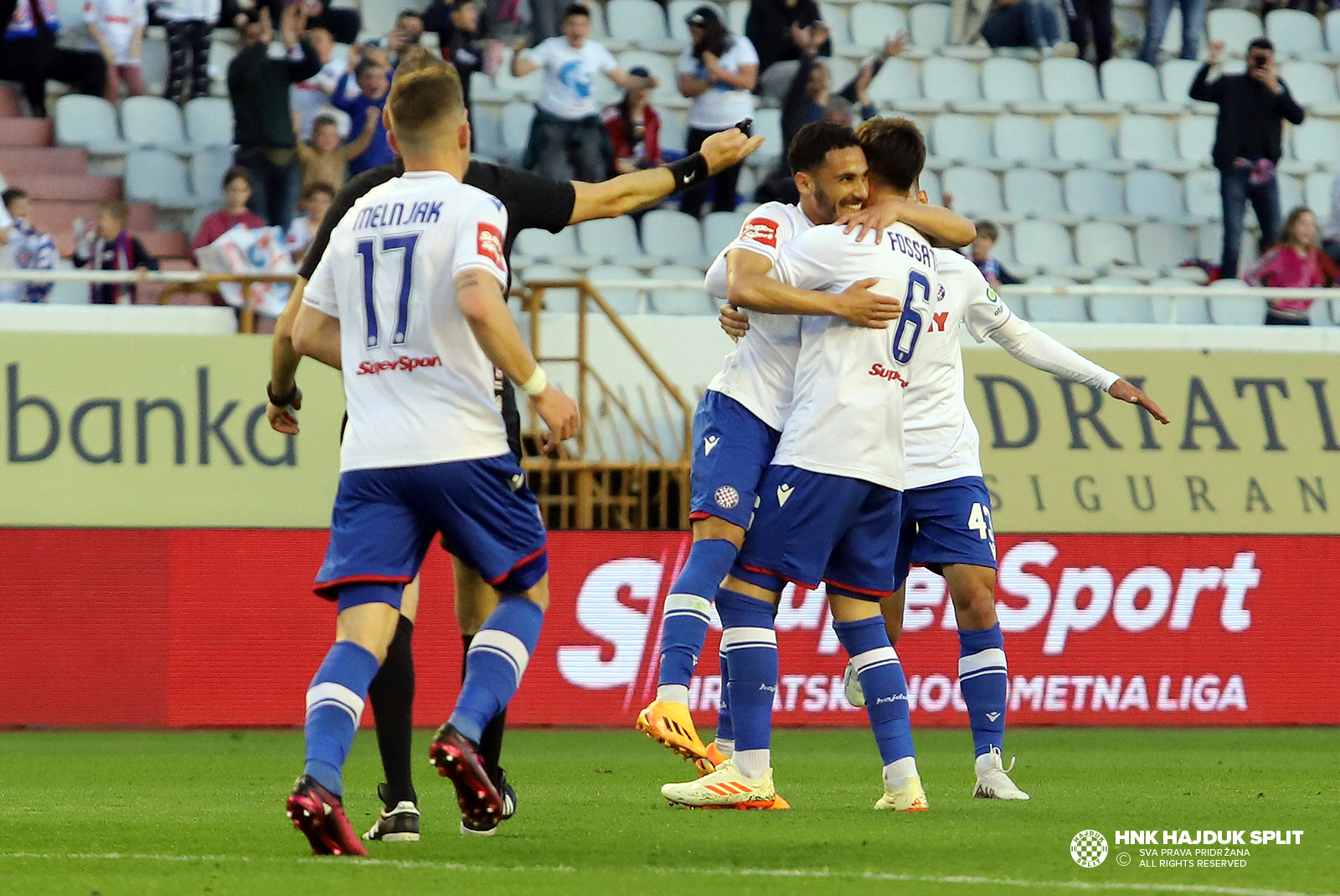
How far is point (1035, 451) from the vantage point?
1277cm

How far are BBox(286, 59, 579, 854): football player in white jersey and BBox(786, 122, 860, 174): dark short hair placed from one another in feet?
5.09

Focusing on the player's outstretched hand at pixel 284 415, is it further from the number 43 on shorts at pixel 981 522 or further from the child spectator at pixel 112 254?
the child spectator at pixel 112 254

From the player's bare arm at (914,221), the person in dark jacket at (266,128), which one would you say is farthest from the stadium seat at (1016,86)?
the player's bare arm at (914,221)

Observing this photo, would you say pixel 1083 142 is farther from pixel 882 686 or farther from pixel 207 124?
pixel 882 686

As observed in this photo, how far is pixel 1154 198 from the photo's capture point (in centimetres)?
1656

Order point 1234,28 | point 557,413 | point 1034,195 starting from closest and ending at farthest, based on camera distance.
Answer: point 557,413
point 1034,195
point 1234,28

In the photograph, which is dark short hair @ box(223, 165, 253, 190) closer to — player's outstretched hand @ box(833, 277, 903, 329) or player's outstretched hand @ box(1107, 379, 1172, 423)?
player's outstretched hand @ box(1107, 379, 1172, 423)

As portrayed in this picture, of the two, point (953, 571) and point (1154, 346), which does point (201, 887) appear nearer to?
point (953, 571)

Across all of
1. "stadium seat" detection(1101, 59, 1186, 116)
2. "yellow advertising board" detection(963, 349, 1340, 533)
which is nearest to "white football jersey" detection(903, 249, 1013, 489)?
"yellow advertising board" detection(963, 349, 1340, 533)

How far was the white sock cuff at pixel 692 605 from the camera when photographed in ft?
19.6

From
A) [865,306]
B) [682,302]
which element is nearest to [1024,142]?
[682,302]

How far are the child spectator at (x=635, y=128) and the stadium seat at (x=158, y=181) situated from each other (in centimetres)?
294

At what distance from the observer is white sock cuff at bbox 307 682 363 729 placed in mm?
4680

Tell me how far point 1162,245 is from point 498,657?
12.4 metres
